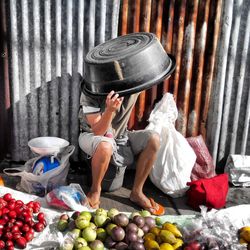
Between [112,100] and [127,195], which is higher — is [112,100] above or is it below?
above

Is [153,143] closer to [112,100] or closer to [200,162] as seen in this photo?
[112,100]

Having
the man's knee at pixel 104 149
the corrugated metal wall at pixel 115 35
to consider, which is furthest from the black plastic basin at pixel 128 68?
the corrugated metal wall at pixel 115 35

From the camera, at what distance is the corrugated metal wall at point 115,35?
15.9 ft

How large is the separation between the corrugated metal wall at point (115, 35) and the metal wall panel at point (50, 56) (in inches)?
0.4

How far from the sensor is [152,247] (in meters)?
3.39

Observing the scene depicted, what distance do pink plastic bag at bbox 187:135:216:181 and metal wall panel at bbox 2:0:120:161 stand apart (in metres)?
1.35

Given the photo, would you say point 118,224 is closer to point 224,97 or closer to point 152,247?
point 152,247

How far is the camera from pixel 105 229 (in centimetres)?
371

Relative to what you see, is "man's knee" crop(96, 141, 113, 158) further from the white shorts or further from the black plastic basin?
the black plastic basin

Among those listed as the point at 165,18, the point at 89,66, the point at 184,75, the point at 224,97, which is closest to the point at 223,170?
the point at 224,97

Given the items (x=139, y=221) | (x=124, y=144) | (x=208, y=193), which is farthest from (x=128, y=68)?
(x=208, y=193)

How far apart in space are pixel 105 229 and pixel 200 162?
5.75ft

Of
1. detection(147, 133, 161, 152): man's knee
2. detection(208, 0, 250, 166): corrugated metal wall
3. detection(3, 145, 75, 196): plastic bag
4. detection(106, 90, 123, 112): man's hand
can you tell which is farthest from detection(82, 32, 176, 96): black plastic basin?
detection(208, 0, 250, 166): corrugated metal wall

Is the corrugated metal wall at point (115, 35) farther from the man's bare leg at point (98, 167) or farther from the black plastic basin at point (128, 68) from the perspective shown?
the man's bare leg at point (98, 167)
